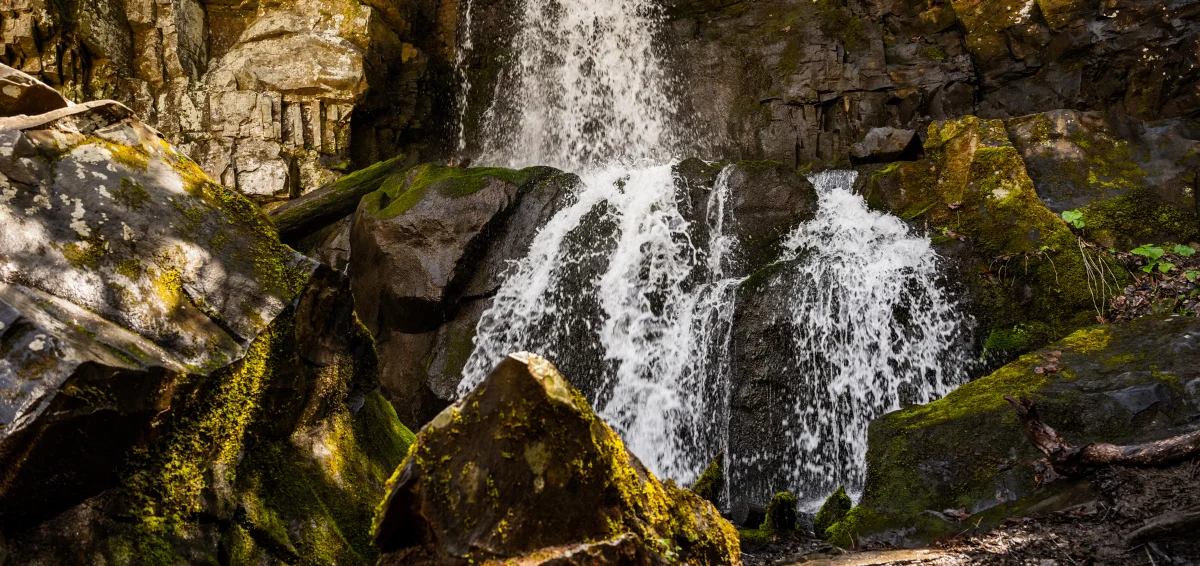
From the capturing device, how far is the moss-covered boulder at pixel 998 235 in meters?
6.53

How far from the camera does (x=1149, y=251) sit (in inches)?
259

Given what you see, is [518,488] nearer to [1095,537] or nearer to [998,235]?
[1095,537]

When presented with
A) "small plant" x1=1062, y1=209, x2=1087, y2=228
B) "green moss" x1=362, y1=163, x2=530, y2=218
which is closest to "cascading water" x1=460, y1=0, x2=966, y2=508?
"green moss" x1=362, y1=163, x2=530, y2=218

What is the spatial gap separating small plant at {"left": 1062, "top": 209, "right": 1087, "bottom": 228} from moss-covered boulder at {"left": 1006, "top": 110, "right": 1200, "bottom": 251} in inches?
1.4

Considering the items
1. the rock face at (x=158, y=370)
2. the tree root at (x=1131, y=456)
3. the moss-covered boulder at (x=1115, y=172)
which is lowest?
the tree root at (x=1131, y=456)

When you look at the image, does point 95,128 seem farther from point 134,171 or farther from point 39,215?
point 39,215

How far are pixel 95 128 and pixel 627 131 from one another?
10132 mm

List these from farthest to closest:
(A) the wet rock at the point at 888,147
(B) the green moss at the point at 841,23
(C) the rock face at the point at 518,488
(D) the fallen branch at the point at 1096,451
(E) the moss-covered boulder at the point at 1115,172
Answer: (B) the green moss at the point at 841,23 < (A) the wet rock at the point at 888,147 < (E) the moss-covered boulder at the point at 1115,172 < (D) the fallen branch at the point at 1096,451 < (C) the rock face at the point at 518,488

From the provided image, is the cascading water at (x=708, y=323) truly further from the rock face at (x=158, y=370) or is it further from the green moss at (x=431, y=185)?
the rock face at (x=158, y=370)

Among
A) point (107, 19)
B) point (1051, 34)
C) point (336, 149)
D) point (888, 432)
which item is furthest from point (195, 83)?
point (1051, 34)

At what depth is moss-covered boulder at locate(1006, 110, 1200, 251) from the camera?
6.98 m

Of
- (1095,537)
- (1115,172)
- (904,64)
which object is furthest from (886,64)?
(1095,537)

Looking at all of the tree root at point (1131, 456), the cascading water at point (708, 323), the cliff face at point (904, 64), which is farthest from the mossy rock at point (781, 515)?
the cliff face at point (904, 64)

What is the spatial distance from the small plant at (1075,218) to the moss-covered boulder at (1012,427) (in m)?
1.97
